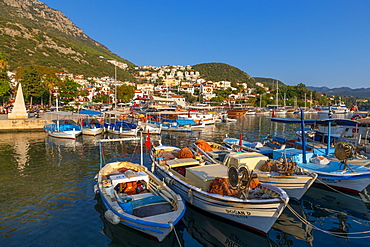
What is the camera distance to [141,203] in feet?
33.5

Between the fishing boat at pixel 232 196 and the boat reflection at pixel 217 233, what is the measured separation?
1.29 ft

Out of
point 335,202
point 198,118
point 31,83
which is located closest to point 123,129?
point 198,118

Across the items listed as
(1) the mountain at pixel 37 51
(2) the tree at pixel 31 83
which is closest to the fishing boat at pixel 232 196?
(2) the tree at pixel 31 83

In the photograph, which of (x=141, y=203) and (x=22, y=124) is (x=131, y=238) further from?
(x=22, y=124)

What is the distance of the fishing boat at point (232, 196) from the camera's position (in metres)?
8.90

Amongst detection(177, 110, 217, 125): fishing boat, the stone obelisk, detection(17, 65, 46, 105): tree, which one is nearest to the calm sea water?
the stone obelisk

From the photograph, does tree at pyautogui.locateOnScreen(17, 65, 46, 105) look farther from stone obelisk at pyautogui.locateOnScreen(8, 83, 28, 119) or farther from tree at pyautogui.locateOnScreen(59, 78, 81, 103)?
stone obelisk at pyautogui.locateOnScreen(8, 83, 28, 119)

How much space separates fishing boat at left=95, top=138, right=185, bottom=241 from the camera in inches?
329

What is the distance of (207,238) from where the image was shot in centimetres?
955

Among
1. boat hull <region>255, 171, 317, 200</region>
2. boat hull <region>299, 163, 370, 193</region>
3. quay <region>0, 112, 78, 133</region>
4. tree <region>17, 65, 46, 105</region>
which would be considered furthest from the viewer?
tree <region>17, 65, 46, 105</region>

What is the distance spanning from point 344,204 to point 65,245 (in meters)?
14.7

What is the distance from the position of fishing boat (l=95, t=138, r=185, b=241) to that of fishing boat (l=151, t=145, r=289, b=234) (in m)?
1.32

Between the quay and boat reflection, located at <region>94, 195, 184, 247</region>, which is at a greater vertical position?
the quay

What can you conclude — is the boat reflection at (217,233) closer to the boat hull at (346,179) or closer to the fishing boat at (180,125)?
the boat hull at (346,179)
